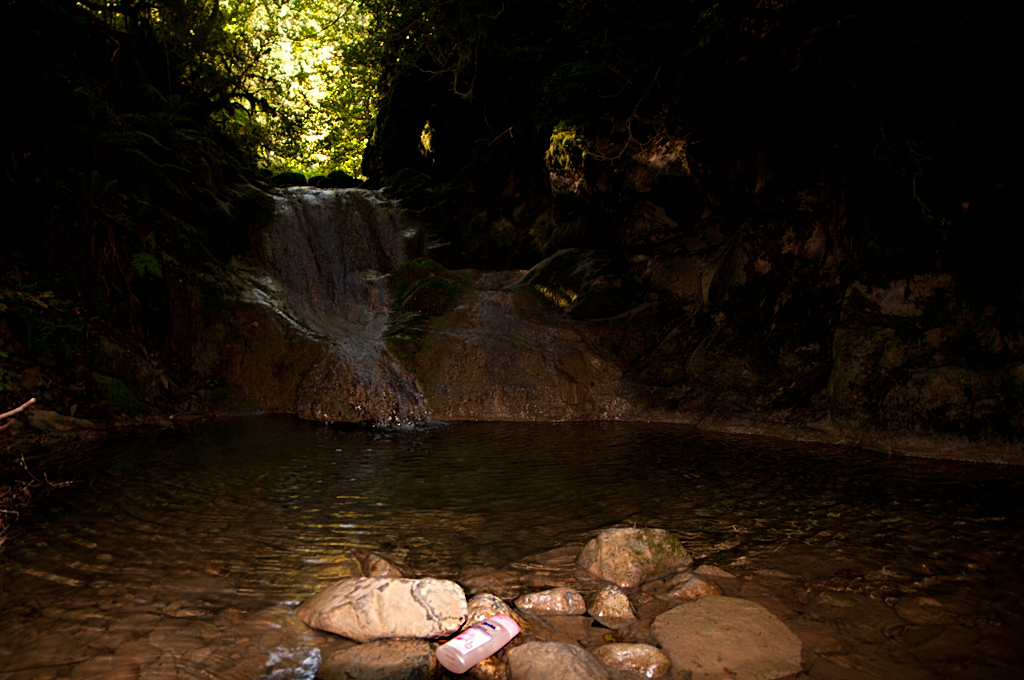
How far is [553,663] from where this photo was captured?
8.29ft

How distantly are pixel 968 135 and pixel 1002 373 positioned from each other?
2883mm

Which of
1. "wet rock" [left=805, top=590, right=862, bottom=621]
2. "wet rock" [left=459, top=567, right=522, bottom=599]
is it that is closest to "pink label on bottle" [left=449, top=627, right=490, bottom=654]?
"wet rock" [left=459, top=567, right=522, bottom=599]

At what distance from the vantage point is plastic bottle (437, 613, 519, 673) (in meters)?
2.57

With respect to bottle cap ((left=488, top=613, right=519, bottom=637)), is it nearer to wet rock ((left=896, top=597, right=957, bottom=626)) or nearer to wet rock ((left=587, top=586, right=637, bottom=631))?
wet rock ((left=587, top=586, right=637, bottom=631))

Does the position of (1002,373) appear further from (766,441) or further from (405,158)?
(405,158)

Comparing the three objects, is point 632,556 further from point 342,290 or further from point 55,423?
point 342,290

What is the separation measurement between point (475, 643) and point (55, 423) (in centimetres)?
732

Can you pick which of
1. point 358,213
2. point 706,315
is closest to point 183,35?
point 358,213

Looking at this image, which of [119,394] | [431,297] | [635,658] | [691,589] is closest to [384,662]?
[635,658]

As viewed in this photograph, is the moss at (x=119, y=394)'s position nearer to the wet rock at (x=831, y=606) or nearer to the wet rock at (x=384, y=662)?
the wet rock at (x=384, y=662)

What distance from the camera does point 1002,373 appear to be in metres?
6.63

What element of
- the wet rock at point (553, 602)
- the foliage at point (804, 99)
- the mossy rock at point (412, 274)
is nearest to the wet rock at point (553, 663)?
the wet rock at point (553, 602)

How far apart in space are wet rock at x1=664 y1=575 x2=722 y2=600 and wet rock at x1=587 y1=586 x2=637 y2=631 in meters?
0.30

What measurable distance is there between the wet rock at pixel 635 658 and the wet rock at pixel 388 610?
728 mm
